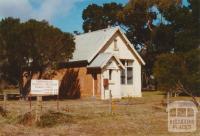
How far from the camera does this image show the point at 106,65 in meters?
38.5

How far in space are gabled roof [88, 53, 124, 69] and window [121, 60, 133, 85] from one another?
262cm

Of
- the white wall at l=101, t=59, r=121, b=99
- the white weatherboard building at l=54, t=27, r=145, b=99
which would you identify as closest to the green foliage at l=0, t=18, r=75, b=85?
the white weatherboard building at l=54, t=27, r=145, b=99

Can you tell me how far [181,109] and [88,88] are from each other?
17.5 meters

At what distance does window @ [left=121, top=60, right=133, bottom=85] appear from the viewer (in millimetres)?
41844

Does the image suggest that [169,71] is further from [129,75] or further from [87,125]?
[129,75]

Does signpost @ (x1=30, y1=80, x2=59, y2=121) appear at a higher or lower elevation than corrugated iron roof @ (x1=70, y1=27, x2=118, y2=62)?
lower

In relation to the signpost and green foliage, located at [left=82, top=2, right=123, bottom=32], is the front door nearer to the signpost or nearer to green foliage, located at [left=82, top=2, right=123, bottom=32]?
the signpost

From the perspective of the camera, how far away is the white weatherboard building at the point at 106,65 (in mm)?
38719

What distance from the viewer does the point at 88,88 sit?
39594 millimetres

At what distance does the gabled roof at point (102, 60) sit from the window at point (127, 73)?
2.62 metres

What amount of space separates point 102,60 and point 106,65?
580 mm

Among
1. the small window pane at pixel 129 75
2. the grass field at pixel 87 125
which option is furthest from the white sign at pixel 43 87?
the small window pane at pixel 129 75

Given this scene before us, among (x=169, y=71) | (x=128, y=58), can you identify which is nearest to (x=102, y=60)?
(x=128, y=58)

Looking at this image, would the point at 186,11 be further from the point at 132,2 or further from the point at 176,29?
the point at 132,2
